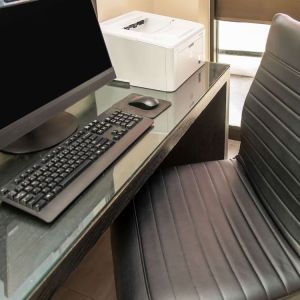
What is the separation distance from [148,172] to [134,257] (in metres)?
0.24

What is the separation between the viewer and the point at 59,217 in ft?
2.96

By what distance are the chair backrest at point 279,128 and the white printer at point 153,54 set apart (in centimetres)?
31

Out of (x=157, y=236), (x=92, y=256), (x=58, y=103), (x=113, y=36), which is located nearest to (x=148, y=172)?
(x=157, y=236)

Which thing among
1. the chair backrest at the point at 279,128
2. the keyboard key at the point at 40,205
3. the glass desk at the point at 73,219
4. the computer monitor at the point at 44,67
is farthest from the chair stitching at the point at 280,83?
the keyboard key at the point at 40,205

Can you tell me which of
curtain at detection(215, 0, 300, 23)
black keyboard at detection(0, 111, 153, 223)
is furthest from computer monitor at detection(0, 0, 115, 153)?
curtain at detection(215, 0, 300, 23)

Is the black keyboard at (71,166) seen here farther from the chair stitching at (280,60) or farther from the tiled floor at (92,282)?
the tiled floor at (92,282)

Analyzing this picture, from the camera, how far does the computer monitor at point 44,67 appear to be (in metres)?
1.07

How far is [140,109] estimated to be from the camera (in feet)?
4.51

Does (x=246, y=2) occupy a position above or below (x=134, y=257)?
above

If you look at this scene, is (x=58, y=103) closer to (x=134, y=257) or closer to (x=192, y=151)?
(x=134, y=257)

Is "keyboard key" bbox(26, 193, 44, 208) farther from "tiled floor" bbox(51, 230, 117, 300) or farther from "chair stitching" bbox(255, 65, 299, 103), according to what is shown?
"tiled floor" bbox(51, 230, 117, 300)

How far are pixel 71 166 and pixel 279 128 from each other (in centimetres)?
57

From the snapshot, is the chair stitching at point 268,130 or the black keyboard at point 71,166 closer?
the black keyboard at point 71,166

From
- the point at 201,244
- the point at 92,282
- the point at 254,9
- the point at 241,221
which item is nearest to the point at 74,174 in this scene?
the point at 201,244
